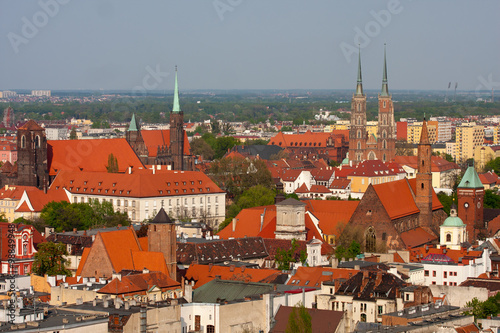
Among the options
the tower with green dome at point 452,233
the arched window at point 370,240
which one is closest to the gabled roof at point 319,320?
the arched window at point 370,240

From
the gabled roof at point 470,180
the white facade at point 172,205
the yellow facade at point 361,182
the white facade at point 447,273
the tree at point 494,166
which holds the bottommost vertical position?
the tree at point 494,166

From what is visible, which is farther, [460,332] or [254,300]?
[254,300]

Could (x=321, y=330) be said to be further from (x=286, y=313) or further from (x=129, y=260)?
(x=129, y=260)

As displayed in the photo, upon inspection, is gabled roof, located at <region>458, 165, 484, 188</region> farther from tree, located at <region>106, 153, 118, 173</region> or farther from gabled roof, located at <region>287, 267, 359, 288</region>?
tree, located at <region>106, 153, 118, 173</region>

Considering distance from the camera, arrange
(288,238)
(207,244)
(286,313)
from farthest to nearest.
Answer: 1. (288,238)
2. (207,244)
3. (286,313)

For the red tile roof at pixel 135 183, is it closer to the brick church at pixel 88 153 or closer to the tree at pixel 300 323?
the brick church at pixel 88 153

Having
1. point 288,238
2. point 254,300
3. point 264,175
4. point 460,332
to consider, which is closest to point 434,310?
point 460,332

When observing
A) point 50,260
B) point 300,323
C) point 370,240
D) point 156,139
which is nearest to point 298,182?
point 156,139
